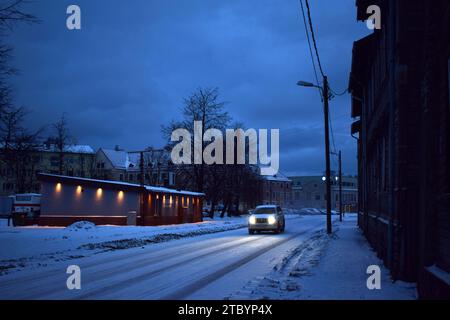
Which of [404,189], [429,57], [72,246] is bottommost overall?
[72,246]

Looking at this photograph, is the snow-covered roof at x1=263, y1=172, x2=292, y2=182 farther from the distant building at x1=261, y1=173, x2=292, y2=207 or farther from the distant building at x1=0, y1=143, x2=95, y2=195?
the distant building at x1=0, y1=143, x2=95, y2=195

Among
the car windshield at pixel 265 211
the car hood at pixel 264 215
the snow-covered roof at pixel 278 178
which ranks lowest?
the car hood at pixel 264 215

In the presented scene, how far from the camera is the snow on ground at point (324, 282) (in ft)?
30.8

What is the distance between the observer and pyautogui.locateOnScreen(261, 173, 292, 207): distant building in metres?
123

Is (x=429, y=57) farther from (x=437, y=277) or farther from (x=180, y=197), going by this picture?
(x=180, y=197)

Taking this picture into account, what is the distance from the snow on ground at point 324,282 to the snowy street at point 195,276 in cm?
2

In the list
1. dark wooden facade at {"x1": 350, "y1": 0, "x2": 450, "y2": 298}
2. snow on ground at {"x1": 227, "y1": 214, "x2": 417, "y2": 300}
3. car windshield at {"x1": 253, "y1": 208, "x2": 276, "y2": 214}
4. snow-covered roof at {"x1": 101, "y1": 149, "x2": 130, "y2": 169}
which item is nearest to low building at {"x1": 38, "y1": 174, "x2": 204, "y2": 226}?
car windshield at {"x1": 253, "y1": 208, "x2": 276, "y2": 214}

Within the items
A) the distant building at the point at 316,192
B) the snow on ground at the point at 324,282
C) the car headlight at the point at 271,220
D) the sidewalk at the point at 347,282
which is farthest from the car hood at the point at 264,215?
the distant building at the point at 316,192

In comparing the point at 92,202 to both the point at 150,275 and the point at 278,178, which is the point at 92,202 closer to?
the point at 150,275

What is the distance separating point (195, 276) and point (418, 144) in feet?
20.5

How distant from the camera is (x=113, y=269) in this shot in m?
13.8

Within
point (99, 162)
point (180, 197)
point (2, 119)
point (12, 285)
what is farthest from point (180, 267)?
point (99, 162)

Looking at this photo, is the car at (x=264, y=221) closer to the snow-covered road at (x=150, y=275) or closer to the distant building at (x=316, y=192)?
the snow-covered road at (x=150, y=275)
